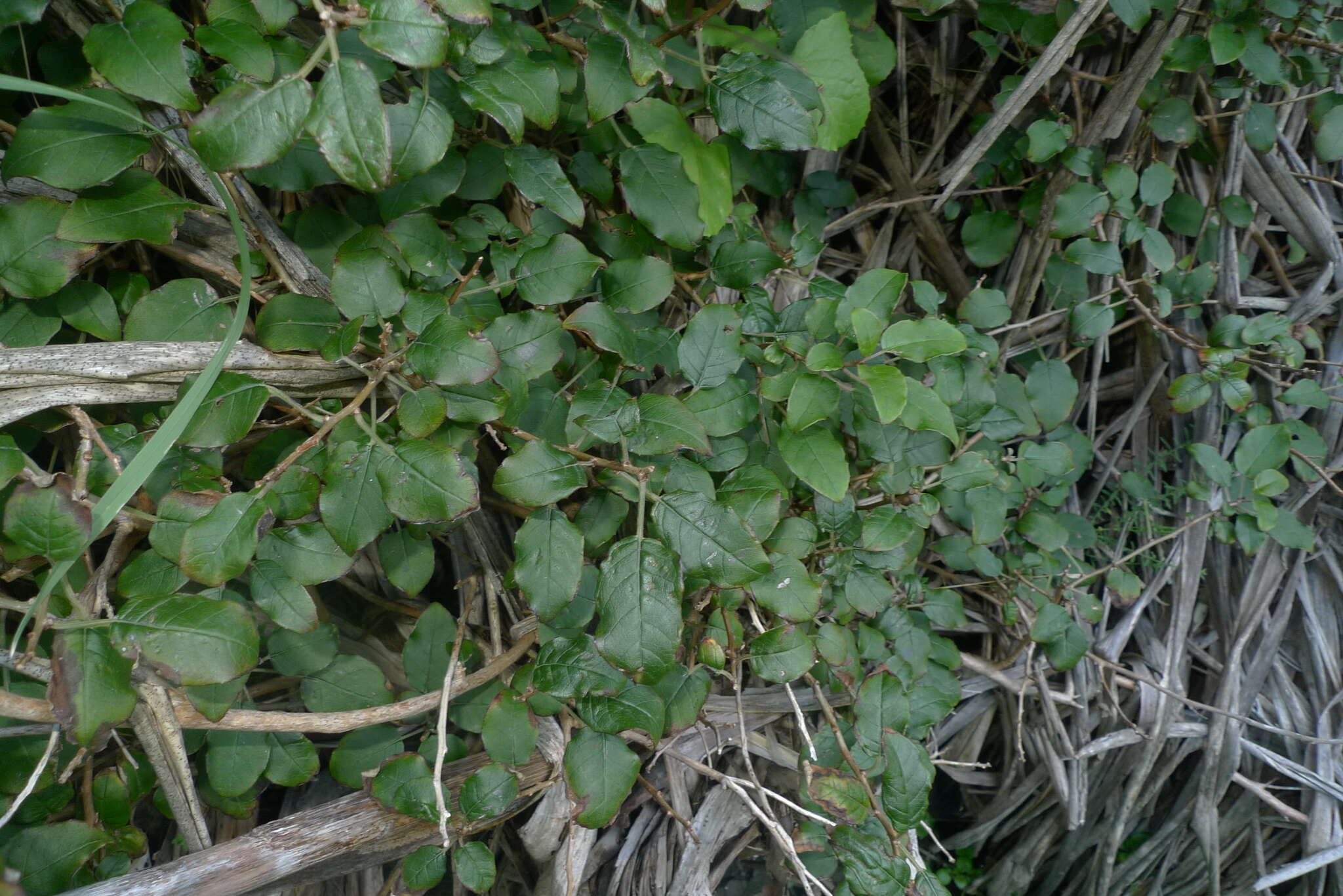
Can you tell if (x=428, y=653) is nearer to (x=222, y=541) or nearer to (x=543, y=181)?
(x=222, y=541)

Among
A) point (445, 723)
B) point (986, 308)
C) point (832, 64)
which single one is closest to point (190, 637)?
point (445, 723)

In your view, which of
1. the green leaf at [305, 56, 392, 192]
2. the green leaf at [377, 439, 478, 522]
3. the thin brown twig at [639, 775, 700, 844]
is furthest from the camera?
the thin brown twig at [639, 775, 700, 844]

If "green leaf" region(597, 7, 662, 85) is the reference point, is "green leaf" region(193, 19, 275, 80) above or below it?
below

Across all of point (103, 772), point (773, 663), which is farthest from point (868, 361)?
point (103, 772)

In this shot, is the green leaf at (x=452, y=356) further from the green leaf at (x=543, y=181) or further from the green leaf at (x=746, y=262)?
the green leaf at (x=746, y=262)

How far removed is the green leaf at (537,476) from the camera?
0.89 metres

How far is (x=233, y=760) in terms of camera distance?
1026 millimetres

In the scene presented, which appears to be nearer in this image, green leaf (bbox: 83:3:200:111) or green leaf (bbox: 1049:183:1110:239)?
green leaf (bbox: 83:3:200:111)

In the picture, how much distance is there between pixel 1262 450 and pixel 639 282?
1138 millimetres

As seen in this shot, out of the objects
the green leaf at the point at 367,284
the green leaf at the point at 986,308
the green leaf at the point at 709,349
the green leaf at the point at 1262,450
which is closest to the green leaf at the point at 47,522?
the green leaf at the point at 367,284

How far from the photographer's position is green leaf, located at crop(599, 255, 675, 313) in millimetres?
1056

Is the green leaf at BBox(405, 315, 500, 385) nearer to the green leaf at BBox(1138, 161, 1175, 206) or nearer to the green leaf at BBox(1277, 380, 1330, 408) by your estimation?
the green leaf at BBox(1138, 161, 1175, 206)

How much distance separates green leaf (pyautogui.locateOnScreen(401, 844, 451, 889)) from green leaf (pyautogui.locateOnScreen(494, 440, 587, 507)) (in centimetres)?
44

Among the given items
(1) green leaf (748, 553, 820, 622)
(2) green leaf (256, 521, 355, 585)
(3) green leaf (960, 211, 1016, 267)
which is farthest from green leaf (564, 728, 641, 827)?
(3) green leaf (960, 211, 1016, 267)
